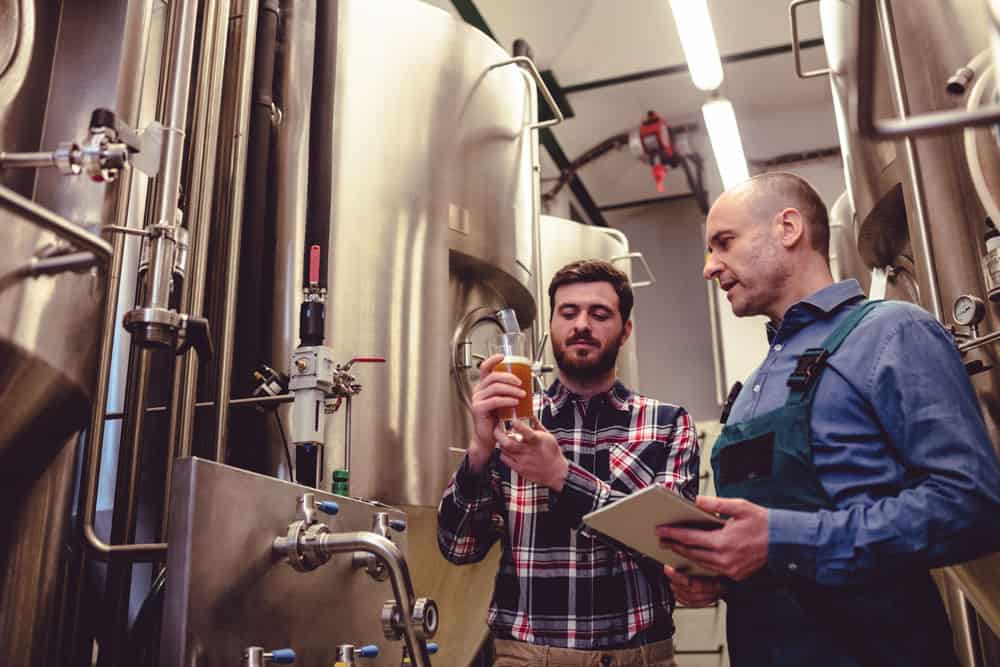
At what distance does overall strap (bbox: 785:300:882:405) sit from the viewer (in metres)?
1.37

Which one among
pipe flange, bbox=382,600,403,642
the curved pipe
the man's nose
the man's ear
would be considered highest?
the curved pipe

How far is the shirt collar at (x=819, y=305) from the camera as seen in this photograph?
153 centimetres

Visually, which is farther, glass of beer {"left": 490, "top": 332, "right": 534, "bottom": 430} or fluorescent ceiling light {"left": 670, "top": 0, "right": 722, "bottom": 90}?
fluorescent ceiling light {"left": 670, "top": 0, "right": 722, "bottom": 90}

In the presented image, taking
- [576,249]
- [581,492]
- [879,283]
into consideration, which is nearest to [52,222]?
[581,492]

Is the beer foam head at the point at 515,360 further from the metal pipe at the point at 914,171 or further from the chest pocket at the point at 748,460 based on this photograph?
the metal pipe at the point at 914,171

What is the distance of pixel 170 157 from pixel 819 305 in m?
1.18

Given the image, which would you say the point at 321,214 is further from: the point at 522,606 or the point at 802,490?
the point at 802,490

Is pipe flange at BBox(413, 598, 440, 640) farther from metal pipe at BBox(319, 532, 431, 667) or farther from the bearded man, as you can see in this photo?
the bearded man

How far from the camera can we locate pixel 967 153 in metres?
1.83

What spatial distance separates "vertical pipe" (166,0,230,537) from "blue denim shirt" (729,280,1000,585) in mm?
1189

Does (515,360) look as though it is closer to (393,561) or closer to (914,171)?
(393,561)

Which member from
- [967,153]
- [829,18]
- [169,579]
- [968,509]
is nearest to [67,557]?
[169,579]

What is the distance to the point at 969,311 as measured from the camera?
6.02 ft

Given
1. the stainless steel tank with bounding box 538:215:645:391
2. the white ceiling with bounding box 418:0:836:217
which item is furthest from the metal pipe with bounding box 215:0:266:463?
the white ceiling with bounding box 418:0:836:217
